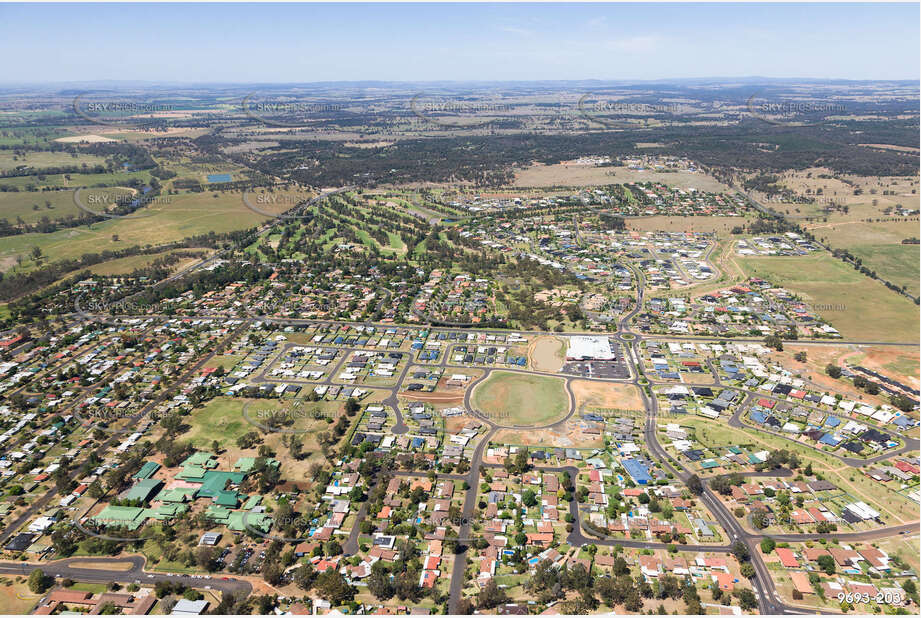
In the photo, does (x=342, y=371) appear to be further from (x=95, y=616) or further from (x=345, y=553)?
(x=95, y=616)

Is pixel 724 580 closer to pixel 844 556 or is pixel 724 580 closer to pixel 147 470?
pixel 844 556

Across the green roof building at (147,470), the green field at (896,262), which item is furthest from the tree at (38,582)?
the green field at (896,262)

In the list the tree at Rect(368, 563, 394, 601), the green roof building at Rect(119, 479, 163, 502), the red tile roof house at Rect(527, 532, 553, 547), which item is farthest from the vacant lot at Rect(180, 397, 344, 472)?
the red tile roof house at Rect(527, 532, 553, 547)

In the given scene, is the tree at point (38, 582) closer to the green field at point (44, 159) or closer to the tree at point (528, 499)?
the tree at point (528, 499)

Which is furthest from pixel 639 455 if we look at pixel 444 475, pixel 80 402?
pixel 80 402

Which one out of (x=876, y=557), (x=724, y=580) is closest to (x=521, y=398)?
(x=724, y=580)

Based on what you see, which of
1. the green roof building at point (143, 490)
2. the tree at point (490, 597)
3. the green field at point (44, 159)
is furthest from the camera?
the green field at point (44, 159)
